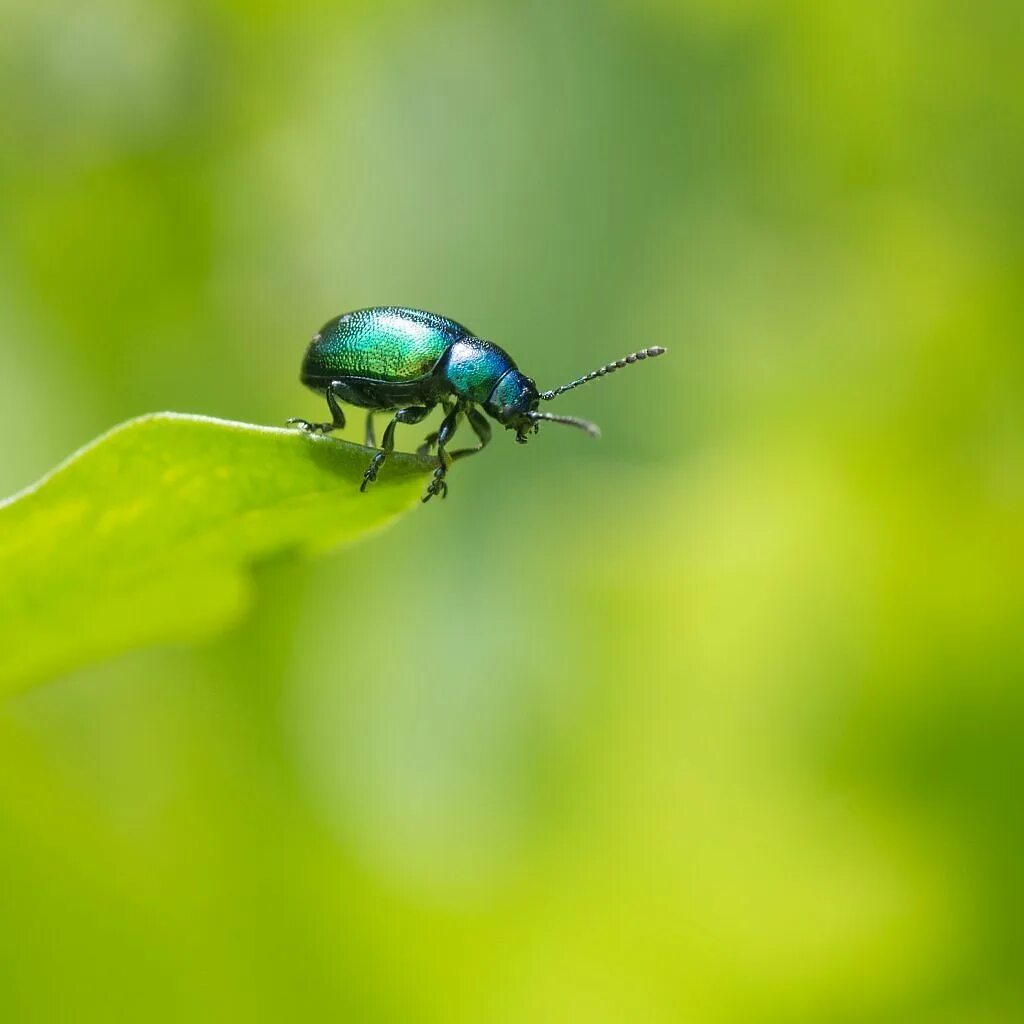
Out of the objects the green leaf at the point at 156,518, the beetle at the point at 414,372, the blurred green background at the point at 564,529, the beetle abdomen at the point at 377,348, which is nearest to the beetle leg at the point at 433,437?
the beetle at the point at 414,372

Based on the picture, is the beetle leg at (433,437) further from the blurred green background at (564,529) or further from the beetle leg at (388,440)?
the blurred green background at (564,529)

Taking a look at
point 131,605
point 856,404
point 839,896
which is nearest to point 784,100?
point 856,404

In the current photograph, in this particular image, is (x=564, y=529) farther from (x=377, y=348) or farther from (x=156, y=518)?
(x=156, y=518)

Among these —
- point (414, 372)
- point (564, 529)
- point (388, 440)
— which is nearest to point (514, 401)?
point (414, 372)

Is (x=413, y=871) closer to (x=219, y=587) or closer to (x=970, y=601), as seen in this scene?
(x=219, y=587)

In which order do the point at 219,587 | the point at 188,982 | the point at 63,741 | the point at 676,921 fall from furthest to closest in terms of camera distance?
the point at 676,921 < the point at 63,741 < the point at 188,982 < the point at 219,587
